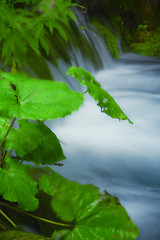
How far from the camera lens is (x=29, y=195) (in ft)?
3.83

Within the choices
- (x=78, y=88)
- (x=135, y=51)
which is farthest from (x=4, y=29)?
(x=135, y=51)

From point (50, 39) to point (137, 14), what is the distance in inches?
242

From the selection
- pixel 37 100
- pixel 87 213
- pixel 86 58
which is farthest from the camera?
pixel 86 58

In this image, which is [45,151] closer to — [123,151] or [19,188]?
[19,188]

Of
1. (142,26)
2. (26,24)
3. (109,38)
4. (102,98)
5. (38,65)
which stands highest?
(142,26)

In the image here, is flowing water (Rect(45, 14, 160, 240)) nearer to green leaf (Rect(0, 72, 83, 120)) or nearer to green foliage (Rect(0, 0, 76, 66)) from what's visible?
green leaf (Rect(0, 72, 83, 120))

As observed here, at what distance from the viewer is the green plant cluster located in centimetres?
99

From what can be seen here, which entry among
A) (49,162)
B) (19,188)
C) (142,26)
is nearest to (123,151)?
(49,162)

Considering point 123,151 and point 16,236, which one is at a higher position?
point 16,236

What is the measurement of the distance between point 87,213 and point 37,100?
527 millimetres

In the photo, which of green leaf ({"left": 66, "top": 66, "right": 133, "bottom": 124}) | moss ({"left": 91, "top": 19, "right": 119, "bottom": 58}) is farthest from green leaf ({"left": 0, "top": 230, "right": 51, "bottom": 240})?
moss ({"left": 91, "top": 19, "right": 119, "bottom": 58})

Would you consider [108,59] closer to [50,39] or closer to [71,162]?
[50,39]

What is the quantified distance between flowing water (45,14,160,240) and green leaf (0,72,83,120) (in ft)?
3.24

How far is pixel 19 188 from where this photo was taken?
1.17 meters
